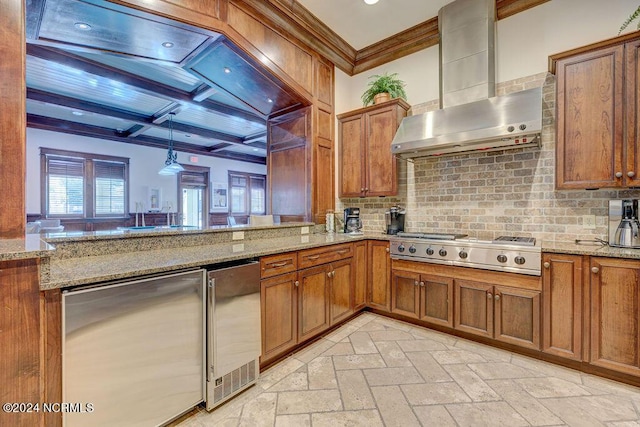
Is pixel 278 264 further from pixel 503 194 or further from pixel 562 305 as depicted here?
pixel 503 194

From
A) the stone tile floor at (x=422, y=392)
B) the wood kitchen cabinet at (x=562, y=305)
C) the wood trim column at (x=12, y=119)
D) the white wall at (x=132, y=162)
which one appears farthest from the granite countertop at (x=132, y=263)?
the white wall at (x=132, y=162)

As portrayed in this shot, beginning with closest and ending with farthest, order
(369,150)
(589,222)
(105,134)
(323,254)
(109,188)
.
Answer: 1. (589,222)
2. (323,254)
3. (369,150)
4. (105,134)
5. (109,188)

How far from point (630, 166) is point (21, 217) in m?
3.93

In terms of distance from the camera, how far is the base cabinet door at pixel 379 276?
3.12 metres

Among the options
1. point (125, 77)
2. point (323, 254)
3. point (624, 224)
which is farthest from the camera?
point (125, 77)

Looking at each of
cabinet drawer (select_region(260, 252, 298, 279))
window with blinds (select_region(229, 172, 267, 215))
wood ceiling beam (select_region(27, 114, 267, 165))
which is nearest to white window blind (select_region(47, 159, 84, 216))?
wood ceiling beam (select_region(27, 114, 267, 165))

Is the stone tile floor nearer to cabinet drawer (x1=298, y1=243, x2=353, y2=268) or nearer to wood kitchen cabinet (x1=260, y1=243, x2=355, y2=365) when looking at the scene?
wood kitchen cabinet (x1=260, y1=243, x2=355, y2=365)

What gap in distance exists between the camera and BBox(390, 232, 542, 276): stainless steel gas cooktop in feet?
7.52

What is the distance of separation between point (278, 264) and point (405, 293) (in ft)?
4.98

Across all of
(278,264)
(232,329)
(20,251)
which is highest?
(20,251)

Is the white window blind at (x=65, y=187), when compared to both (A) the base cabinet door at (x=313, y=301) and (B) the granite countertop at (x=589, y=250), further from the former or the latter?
(B) the granite countertop at (x=589, y=250)

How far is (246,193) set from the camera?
31.7 ft

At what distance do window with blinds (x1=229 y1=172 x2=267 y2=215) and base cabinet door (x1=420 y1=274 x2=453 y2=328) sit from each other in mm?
7454

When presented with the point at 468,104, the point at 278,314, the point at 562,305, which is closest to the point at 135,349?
the point at 278,314
